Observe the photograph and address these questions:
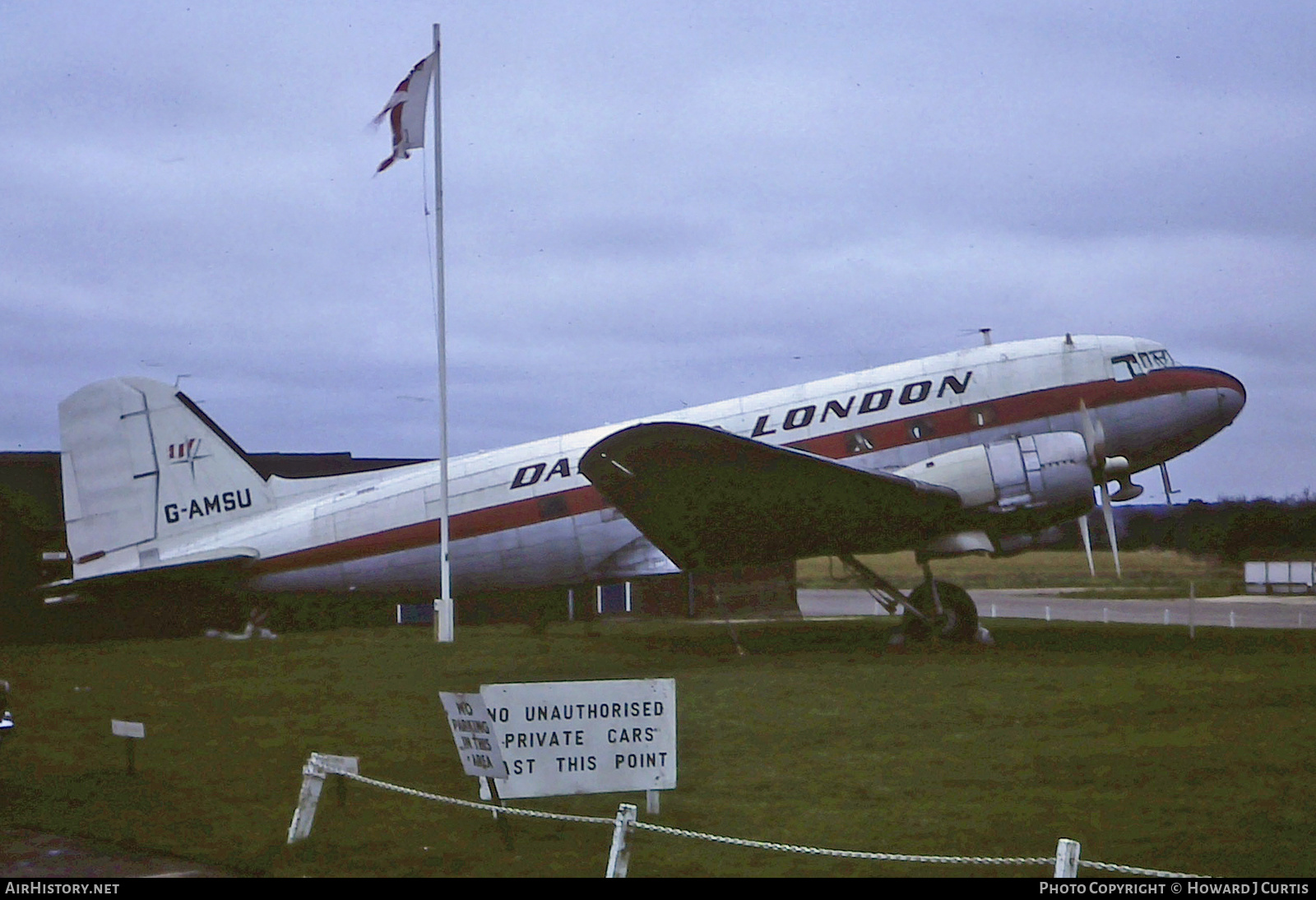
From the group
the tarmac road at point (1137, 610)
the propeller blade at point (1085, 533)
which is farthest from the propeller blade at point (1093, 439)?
the tarmac road at point (1137, 610)

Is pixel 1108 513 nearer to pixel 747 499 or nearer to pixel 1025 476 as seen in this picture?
pixel 1025 476

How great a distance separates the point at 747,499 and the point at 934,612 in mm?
3920

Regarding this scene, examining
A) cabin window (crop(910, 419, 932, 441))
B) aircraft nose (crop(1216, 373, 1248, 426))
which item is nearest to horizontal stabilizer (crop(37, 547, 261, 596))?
cabin window (crop(910, 419, 932, 441))

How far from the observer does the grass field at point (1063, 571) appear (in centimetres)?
2261

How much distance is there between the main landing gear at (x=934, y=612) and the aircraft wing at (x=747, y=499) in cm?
80

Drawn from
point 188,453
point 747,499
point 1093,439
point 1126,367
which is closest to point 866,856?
point 747,499

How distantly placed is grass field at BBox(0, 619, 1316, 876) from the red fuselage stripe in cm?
229

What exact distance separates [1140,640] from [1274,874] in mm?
16001

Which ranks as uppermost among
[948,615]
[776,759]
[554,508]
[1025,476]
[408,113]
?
[408,113]

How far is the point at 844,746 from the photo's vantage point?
11.6 meters

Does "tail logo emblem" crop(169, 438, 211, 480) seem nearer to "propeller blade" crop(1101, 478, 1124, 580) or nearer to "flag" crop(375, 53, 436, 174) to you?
"flag" crop(375, 53, 436, 174)

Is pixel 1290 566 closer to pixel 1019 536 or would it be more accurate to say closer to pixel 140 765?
pixel 1019 536

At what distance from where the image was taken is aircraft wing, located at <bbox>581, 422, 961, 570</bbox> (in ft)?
59.7

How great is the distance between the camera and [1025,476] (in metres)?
19.5
